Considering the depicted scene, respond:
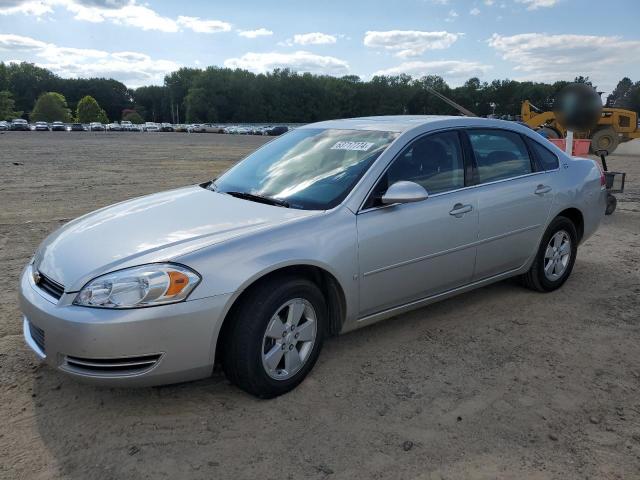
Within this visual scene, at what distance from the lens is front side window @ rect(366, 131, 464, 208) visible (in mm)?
3730

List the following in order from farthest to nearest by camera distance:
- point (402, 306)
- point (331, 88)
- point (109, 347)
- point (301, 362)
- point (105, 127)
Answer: point (331, 88), point (105, 127), point (402, 306), point (301, 362), point (109, 347)

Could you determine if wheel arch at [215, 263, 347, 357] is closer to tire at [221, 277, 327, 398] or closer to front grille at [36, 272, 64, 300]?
tire at [221, 277, 327, 398]

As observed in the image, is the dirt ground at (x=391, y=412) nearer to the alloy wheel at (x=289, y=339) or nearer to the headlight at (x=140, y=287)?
the alloy wheel at (x=289, y=339)

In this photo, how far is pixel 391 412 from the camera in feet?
10.0

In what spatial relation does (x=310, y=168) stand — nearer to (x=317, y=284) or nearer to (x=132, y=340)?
(x=317, y=284)

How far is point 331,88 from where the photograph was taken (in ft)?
446

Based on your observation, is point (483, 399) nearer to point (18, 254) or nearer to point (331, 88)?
point (18, 254)

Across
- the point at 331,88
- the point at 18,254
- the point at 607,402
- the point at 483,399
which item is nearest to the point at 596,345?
the point at 607,402

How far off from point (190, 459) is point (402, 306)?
1.80 m

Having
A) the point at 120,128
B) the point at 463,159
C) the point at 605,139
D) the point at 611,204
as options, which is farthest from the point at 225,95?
the point at 463,159

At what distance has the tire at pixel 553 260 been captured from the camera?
4840 millimetres

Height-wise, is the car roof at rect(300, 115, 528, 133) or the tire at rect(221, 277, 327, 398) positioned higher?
the car roof at rect(300, 115, 528, 133)

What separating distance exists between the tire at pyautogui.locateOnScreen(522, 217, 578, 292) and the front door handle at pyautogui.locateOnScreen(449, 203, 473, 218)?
1.15m

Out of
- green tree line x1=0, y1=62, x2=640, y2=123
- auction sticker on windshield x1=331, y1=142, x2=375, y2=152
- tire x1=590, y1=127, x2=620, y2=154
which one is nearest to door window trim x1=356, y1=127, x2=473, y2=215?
auction sticker on windshield x1=331, y1=142, x2=375, y2=152
